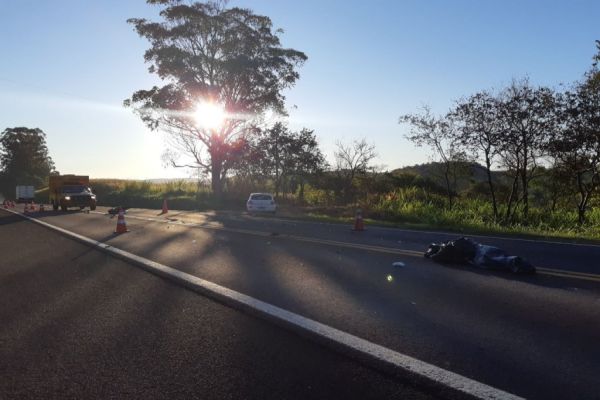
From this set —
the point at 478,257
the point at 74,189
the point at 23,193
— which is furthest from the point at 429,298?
the point at 23,193

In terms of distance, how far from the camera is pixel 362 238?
49.0 feet

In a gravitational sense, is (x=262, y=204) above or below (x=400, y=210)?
below

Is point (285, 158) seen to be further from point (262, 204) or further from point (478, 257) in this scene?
point (478, 257)

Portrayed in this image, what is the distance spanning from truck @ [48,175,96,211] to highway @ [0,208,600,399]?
24348 millimetres

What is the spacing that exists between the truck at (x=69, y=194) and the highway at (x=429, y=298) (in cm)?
2435

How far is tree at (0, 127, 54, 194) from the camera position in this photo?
4318 inches

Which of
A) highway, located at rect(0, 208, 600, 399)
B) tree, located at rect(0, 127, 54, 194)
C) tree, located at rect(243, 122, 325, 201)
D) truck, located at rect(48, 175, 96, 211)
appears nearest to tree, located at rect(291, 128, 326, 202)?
tree, located at rect(243, 122, 325, 201)

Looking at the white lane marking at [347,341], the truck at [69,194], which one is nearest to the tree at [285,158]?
the truck at [69,194]

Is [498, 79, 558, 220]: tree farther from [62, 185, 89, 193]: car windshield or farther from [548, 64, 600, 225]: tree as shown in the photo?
[62, 185, 89, 193]: car windshield

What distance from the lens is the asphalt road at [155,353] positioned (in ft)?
12.9

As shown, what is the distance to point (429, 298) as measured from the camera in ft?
22.7

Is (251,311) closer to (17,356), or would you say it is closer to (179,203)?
(17,356)

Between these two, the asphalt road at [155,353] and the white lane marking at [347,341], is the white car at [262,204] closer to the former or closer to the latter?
the white lane marking at [347,341]

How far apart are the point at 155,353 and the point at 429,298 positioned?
3533 mm
